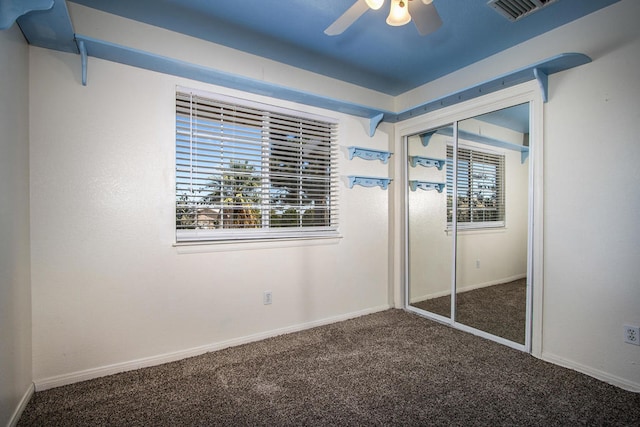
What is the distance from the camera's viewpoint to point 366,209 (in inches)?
130

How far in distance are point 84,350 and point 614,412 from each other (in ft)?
10.3

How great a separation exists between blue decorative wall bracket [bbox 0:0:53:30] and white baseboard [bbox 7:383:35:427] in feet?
6.11

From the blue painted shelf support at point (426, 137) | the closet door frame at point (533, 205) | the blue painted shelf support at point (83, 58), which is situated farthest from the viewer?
the blue painted shelf support at point (426, 137)

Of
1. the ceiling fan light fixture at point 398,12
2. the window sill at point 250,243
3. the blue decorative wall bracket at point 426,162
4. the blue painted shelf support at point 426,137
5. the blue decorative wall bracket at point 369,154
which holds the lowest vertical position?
the window sill at point 250,243

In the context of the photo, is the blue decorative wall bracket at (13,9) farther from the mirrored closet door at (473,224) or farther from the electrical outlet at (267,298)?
the mirrored closet door at (473,224)

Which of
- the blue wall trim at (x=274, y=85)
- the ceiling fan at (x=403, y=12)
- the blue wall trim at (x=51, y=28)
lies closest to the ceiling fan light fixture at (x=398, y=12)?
the ceiling fan at (x=403, y=12)

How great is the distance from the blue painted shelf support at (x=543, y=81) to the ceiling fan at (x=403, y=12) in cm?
101

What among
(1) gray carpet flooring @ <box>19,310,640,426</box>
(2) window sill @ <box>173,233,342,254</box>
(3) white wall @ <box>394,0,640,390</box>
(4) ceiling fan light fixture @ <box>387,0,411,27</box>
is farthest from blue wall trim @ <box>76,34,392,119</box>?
(1) gray carpet flooring @ <box>19,310,640,426</box>

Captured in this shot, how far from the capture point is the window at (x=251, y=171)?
2.38m

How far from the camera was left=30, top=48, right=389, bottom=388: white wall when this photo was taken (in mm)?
1912

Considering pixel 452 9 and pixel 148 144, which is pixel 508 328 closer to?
pixel 452 9

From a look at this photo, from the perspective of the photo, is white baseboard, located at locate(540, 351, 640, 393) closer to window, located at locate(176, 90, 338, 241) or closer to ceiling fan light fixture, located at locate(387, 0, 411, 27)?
window, located at locate(176, 90, 338, 241)

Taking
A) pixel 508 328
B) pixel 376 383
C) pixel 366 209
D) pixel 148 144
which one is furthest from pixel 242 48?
pixel 508 328

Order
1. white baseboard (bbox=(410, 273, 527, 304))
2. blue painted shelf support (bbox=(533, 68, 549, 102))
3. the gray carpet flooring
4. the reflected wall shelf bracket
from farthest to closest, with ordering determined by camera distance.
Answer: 1. white baseboard (bbox=(410, 273, 527, 304))
2. the reflected wall shelf bracket
3. blue painted shelf support (bbox=(533, 68, 549, 102))
4. the gray carpet flooring
